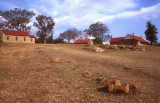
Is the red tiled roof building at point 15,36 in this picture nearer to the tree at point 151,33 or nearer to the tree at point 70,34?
the tree at point 70,34

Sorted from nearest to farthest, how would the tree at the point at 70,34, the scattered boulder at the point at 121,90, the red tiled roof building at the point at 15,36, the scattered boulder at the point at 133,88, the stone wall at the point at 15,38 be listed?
the scattered boulder at the point at 121,90, the scattered boulder at the point at 133,88, the stone wall at the point at 15,38, the red tiled roof building at the point at 15,36, the tree at the point at 70,34

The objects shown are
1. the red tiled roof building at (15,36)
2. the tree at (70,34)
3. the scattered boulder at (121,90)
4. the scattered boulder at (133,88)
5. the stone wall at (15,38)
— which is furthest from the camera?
the tree at (70,34)

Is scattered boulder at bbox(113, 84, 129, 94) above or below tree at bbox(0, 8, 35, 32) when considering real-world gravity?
below

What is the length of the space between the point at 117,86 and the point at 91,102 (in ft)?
4.11

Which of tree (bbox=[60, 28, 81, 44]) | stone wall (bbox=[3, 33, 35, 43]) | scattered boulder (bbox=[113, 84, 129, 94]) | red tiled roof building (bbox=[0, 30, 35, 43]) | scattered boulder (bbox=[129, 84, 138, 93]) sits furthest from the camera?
tree (bbox=[60, 28, 81, 44])

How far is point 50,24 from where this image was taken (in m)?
41.5

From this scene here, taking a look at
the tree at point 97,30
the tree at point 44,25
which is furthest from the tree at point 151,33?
the tree at point 44,25

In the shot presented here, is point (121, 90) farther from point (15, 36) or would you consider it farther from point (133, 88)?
point (15, 36)

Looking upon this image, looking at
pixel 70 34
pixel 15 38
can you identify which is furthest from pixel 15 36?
pixel 70 34

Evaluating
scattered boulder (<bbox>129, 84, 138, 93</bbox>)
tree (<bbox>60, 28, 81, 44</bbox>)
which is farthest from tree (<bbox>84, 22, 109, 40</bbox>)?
scattered boulder (<bbox>129, 84, 138, 93</bbox>)

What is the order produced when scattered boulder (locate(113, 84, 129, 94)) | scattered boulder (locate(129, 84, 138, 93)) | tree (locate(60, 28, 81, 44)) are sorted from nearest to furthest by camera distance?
scattered boulder (locate(113, 84, 129, 94)) < scattered boulder (locate(129, 84, 138, 93)) < tree (locate(60, 28, 81, 44))

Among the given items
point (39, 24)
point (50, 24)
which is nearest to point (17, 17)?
point (39, 24)

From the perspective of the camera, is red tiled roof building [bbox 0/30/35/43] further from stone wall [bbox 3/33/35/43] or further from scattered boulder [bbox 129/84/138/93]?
scattered boulder [bbox 129/84/138/93]

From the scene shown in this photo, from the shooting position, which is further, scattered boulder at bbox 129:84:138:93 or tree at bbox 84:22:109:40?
tree at bbox 84:22:109:40
